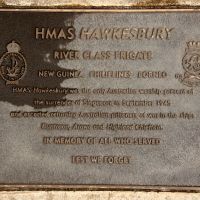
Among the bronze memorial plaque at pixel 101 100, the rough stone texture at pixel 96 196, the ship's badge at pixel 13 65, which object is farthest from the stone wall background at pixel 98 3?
the rough stone texture at pixel 96 196

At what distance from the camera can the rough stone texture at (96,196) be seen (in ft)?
13.2

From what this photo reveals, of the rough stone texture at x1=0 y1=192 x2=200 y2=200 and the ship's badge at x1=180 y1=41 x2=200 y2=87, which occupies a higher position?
the ship's badge at x1=180 y1=41 x2=200 y2=87

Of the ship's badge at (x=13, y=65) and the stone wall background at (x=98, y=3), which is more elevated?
the stone wall background at (x=98, y=3)

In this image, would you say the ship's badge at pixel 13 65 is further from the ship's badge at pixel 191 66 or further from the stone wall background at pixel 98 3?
the ship's badge at pixel 191 66

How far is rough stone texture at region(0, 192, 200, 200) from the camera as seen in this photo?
4020 mm

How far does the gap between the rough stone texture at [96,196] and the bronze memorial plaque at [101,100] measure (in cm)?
6

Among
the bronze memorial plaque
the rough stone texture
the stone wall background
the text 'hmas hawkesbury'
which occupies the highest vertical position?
the stone wall background

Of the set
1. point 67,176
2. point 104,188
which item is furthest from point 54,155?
point 104,188

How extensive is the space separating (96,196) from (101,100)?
0.71 meters

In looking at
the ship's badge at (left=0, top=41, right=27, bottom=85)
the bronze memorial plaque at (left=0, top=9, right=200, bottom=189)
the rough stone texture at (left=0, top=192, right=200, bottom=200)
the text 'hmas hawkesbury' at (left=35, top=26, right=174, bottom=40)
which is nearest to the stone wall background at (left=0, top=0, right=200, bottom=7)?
the bronze memorial plaque at (left=0, top=9, right=200, bottom=189)

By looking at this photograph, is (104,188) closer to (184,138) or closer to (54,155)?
(54,155)


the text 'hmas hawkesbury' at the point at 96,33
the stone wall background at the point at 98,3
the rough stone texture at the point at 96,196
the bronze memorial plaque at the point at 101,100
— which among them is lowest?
the rough stone texture at the point at 96,196

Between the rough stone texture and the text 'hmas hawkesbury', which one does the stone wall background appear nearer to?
the text 'hmas hawkesbury'

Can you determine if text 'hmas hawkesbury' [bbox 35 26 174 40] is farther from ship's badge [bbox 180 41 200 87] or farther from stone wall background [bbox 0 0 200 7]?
ship's badge [bbox 180 41 200 87]
